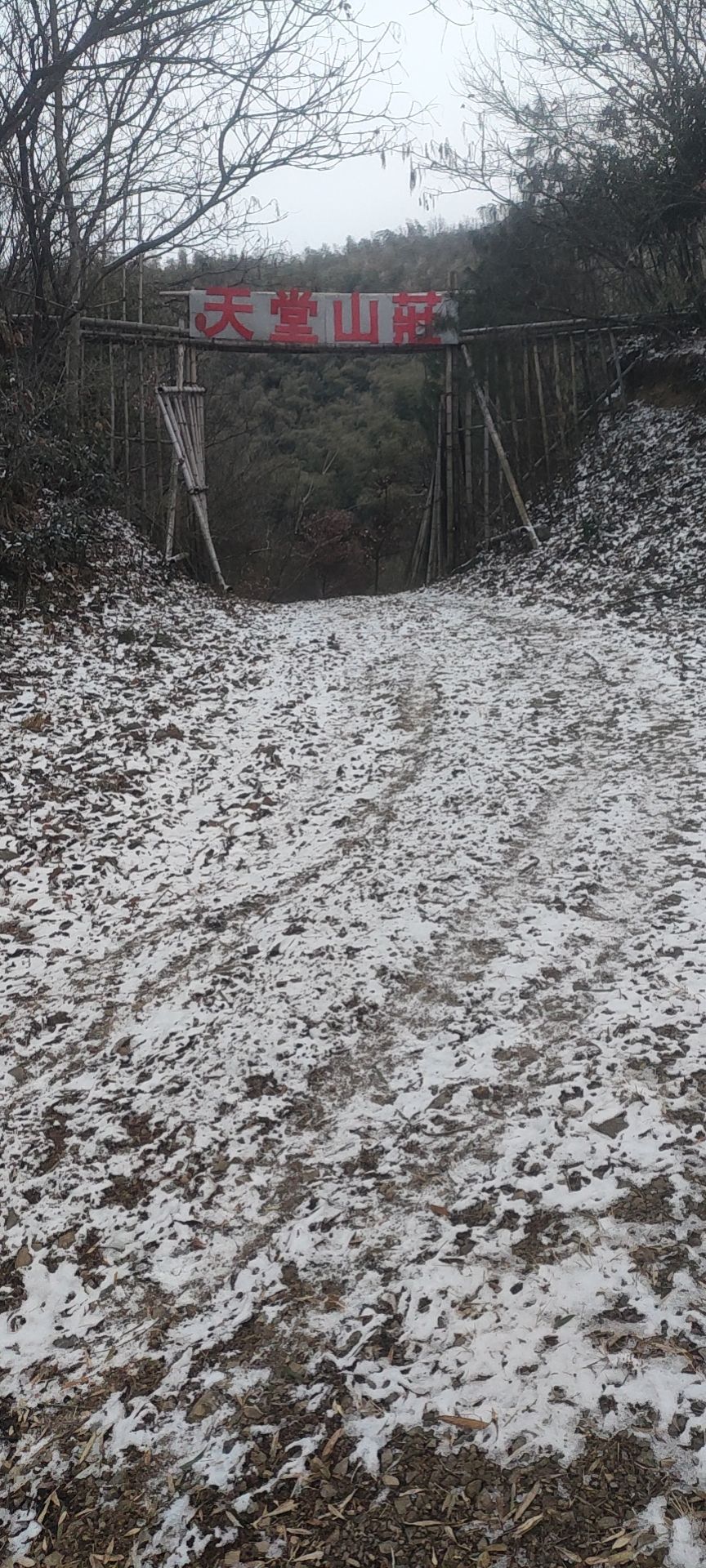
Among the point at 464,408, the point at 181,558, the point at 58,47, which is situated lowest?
the point at 181,558

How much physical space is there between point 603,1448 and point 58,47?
29.8 feet

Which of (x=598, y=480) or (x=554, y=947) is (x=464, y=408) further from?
(x=554, y=947)

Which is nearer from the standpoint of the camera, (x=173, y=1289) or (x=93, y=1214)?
(x=173, y=1289)

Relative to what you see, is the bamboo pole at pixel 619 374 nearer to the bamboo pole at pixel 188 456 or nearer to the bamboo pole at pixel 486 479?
the bamboo pole at pixel 486 479

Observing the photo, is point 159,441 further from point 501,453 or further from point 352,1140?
point 352,1140

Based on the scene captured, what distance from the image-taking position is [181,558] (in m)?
10.8

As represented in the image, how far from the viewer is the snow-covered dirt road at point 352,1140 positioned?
6.77ft

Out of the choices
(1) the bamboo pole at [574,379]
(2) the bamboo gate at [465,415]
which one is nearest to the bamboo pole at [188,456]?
(2) the bamboo gate at [465,415]

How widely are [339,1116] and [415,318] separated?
11.6 meters

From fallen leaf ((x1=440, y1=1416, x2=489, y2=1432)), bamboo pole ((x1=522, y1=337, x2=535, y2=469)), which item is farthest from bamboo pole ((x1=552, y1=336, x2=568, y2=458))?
fallen leaf ((x1=440, y1=1416, x2=489, y2=1432))

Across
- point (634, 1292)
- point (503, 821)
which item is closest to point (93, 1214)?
point (634, 1292)

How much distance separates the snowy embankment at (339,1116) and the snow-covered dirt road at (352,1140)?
0.5 inches

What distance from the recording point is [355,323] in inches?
465

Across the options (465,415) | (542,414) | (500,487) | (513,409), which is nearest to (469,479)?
(500,487)
